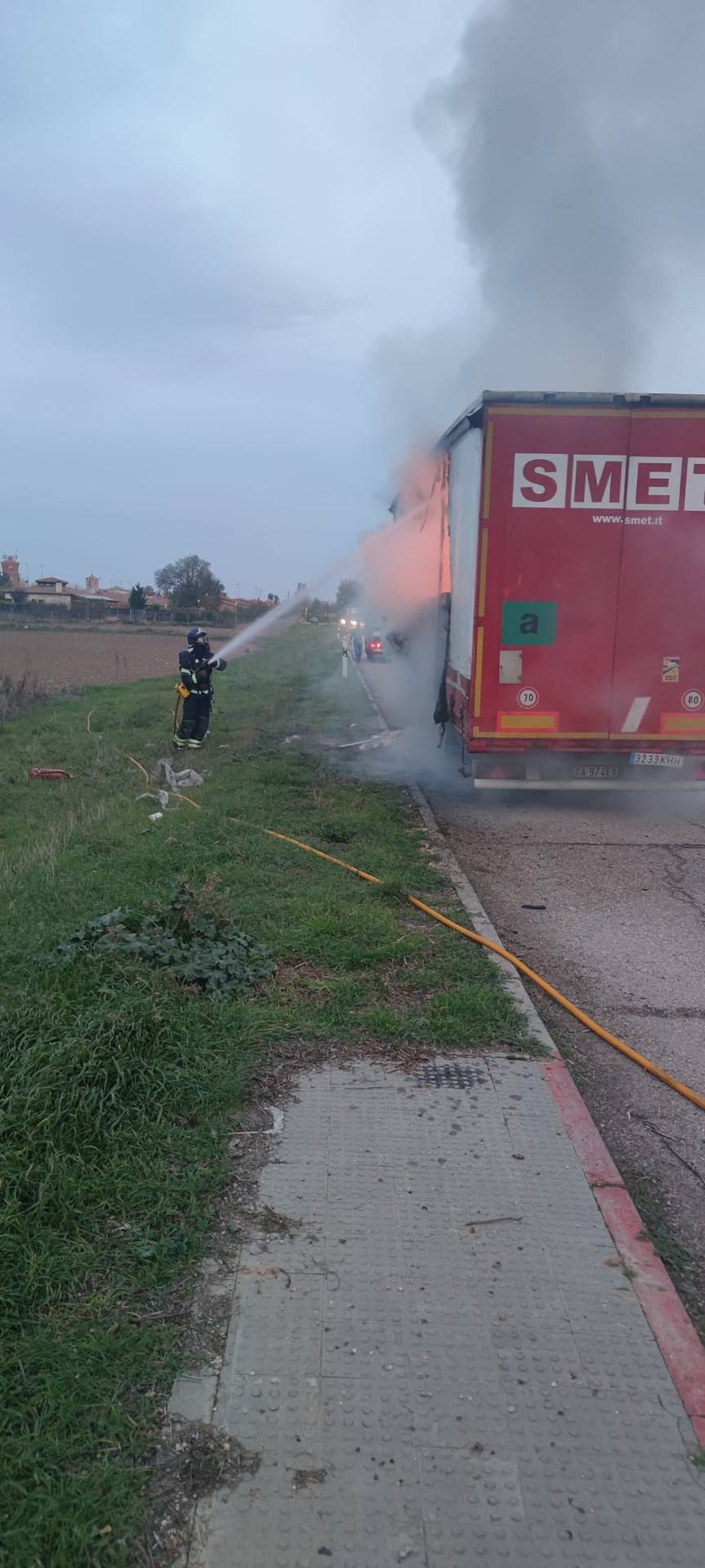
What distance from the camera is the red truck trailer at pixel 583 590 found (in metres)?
7.92

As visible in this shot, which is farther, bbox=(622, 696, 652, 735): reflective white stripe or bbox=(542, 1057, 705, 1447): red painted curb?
bbox=(622, 696, 652, 735): reflective white stripe

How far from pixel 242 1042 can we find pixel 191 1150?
31.2 inches

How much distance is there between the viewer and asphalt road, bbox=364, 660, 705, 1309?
12.2 ft

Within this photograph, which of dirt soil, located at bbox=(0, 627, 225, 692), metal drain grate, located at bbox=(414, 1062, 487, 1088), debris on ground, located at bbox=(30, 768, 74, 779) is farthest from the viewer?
dirt soil, located at bbox=(0, 627, 225, 692)

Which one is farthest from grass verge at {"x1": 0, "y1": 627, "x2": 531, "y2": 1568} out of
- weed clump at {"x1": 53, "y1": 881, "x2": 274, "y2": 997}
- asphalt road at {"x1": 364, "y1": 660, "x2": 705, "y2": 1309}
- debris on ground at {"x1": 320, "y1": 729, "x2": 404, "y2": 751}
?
debris on ground at {"x1": 320, "y1": 729, "x2": 404, "y2": 751}

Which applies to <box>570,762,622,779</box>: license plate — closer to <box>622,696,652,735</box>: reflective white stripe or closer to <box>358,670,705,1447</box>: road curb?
<box>622,696,652,735</box>: reflective white stripe

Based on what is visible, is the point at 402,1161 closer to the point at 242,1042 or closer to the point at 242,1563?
the point at 242,1042

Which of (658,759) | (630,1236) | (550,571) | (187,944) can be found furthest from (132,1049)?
(658,759)

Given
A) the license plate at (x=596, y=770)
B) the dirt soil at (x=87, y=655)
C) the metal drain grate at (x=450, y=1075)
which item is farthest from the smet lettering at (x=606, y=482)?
the dirt soil at (x=87, y=655)

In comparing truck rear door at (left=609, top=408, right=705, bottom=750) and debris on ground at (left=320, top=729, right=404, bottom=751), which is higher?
truck rear door at (left=609, top=408, right=705, bottom=750)

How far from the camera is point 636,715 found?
331 inches

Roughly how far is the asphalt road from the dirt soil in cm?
1417

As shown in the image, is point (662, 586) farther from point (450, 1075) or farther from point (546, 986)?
point (450, 1075)

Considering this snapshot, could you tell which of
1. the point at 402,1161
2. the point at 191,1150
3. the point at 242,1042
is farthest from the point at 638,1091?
the point at 191,1150
